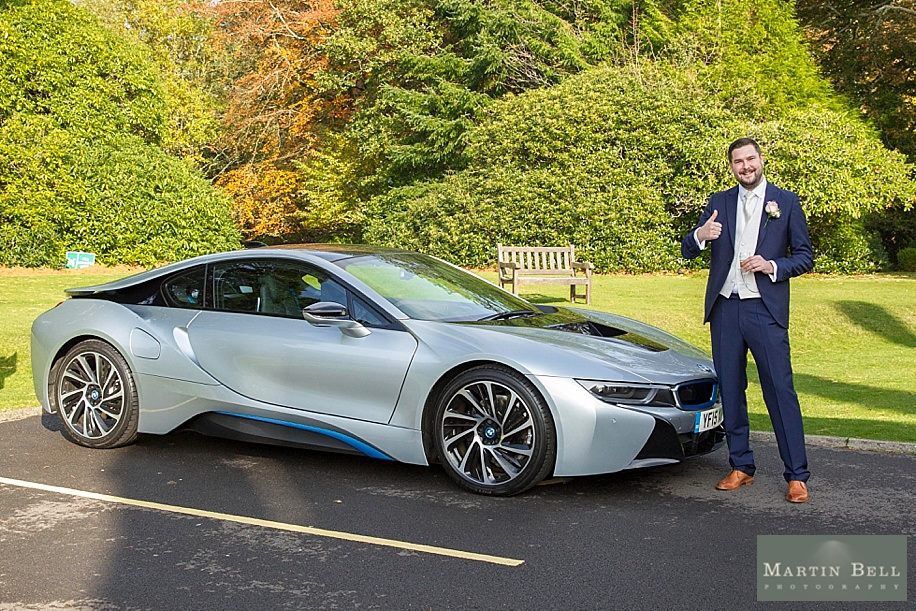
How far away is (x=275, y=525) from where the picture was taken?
579cm

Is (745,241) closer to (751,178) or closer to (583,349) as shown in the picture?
(751,178)

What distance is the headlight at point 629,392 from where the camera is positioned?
6152mm

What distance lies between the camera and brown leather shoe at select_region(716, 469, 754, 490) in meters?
6.47

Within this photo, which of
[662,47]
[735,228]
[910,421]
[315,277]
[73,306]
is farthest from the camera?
[662,47]

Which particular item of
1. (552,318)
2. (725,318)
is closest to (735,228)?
(725,318)

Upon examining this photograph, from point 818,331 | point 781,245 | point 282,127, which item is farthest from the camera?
point 282,127

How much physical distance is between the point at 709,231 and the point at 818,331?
1080 centimetres

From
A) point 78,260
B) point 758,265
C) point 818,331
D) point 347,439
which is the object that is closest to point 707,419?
point 758,265

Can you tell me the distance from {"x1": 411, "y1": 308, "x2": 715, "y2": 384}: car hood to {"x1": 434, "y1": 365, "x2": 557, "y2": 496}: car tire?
15cm

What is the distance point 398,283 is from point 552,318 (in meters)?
1.03

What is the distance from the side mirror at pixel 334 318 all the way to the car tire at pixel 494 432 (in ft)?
2.23

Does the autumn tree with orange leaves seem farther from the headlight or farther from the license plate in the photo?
the headlight

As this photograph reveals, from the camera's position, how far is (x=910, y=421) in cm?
908

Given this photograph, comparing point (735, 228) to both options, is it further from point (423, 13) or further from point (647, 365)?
point (423, 13)
